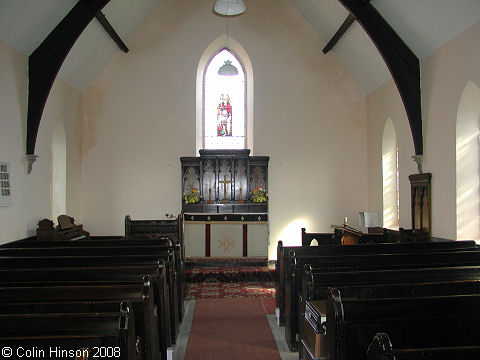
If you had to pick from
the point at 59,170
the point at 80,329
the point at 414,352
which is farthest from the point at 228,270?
the point at 414,352

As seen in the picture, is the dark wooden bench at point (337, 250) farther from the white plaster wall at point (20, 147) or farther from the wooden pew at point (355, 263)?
the white plaster wall at point (20, 147)

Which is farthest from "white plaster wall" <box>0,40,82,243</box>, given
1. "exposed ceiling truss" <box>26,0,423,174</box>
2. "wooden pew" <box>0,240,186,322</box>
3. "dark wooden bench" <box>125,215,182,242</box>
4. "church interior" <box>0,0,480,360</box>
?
"wooden pew" <box>0,240,186,322</box>

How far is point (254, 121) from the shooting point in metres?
9.90

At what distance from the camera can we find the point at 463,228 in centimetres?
624

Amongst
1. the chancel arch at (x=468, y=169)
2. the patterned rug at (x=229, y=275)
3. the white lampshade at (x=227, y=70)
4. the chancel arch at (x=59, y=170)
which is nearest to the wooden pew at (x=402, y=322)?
the chancel arch at (x=468, y=169)

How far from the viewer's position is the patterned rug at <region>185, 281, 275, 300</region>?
6418 mm

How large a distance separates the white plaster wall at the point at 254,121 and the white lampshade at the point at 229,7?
225 centimetres

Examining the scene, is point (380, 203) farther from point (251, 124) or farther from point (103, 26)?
point (103, 26)

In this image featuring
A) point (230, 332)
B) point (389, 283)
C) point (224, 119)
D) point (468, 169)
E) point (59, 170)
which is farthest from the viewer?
point (224, 119)

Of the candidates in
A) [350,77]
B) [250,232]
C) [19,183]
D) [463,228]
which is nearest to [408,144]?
[463,228]

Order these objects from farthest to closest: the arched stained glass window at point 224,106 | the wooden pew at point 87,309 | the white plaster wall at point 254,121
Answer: the arched stained glass window at point 224,106 → the white plaster wall at point 254,121 → the wooden pew at point 87,309

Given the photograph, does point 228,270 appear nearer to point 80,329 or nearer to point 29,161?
point 29,161

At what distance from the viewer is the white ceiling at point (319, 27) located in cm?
600

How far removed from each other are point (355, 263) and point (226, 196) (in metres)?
5.64
